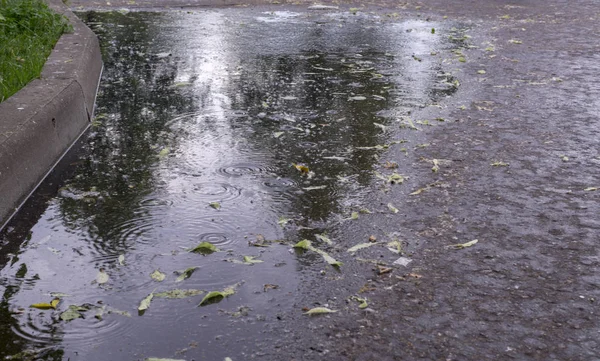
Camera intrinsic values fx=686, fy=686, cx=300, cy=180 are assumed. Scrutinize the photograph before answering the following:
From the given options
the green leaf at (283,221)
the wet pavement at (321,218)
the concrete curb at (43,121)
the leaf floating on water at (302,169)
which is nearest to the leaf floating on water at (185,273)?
the wet pavement at (321,218)

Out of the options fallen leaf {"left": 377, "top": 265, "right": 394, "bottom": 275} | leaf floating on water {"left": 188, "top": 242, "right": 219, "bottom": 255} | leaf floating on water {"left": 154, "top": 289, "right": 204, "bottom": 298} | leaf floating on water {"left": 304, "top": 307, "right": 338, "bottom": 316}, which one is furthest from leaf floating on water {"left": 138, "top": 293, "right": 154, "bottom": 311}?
fallen leaf {"left": 377, "top": 265, "right": 394, "bottom": 275}

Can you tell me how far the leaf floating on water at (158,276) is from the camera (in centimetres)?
327

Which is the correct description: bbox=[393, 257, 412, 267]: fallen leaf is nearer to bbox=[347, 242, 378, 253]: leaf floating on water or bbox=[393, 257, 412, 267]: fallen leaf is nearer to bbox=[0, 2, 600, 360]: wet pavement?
bbox=[0, 2, 600, 360]: wet pavement

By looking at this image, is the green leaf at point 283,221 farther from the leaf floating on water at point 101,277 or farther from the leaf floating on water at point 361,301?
the leaf floating on water at point 101,277

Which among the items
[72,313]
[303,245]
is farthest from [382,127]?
[72,313]

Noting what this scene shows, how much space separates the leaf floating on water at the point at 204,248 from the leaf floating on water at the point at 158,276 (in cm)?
27

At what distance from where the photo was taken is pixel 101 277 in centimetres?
328

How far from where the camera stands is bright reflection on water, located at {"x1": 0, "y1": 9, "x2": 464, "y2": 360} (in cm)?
291

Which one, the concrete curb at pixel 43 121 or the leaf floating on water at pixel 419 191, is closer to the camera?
the concrete curb at pixel 43 121

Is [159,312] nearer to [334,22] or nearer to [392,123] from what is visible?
[392,123]

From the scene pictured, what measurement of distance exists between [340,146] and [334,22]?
6322 millimetres

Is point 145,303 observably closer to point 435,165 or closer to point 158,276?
point 158,276

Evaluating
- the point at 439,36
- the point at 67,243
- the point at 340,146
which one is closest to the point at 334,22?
the point at 439,36

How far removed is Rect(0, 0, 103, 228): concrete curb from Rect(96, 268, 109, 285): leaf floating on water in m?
0.92
